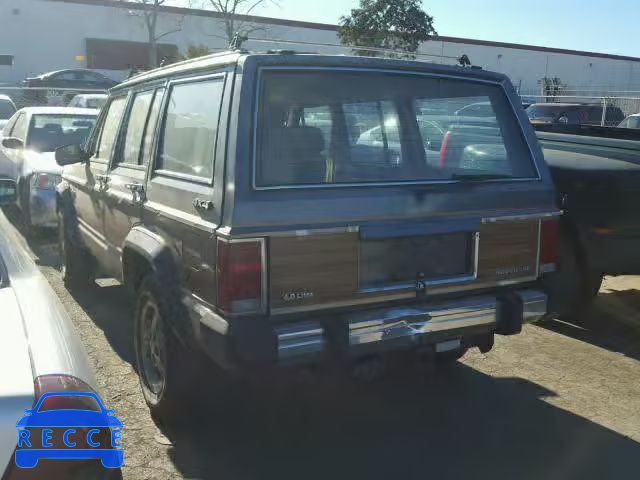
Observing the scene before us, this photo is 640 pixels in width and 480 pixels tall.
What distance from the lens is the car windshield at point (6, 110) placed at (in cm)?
1588

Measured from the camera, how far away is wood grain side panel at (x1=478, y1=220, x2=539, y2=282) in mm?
3617

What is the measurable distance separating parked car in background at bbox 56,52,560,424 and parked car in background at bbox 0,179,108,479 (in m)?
0.80

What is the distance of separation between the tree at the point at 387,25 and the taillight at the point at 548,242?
26.2 m

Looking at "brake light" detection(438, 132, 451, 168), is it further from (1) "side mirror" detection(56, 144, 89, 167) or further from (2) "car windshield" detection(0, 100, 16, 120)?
(2) "car windshield" detection(0, 100, 16, 120)

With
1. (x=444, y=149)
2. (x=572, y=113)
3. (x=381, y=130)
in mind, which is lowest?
(x=444, y=149)

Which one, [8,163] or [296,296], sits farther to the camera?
[8,163]

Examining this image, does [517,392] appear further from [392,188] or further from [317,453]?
[392,188]

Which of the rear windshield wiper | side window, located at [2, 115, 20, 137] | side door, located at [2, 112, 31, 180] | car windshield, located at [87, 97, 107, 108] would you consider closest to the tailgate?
the rear windshield wiper

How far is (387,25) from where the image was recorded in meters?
29.4

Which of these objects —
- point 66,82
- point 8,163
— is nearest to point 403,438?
point 8,163

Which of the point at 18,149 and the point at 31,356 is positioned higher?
the point at 18,149

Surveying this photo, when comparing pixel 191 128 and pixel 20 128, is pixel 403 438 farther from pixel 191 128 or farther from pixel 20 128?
pixel 20 128

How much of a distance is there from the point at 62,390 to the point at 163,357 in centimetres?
176

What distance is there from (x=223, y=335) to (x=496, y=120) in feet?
7.08
